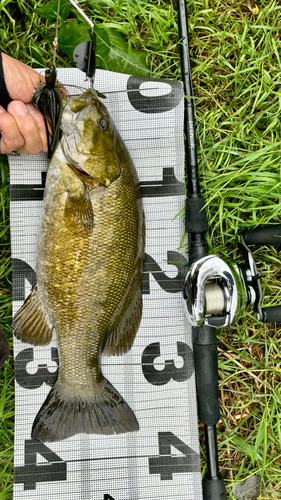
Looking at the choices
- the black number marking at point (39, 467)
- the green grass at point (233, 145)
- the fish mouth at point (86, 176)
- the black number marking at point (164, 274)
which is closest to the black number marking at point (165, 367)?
the green grass at point (233, 145)

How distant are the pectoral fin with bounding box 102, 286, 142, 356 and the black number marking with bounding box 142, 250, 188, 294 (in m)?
0.17

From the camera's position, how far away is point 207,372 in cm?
197

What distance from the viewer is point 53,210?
1726mm

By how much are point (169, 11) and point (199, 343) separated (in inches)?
73.0

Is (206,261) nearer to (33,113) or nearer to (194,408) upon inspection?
(194,408)

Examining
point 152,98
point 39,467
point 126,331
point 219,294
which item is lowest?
point 39,467

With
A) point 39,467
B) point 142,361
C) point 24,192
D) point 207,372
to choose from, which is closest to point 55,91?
point 24,192

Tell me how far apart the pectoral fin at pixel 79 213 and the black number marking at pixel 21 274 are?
0.52 meters

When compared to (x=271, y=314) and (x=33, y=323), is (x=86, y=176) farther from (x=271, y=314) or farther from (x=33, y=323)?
(x=271, y=314)

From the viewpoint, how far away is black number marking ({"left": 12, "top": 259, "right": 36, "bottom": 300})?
2.06m

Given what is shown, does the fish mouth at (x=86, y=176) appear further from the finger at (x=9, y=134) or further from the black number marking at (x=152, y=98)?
the black number marking at (x=152, y=98)

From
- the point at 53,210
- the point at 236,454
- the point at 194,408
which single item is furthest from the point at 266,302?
the point at 53,210

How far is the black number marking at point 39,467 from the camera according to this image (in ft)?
6.56

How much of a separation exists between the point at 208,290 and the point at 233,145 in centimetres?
91
